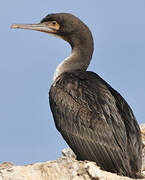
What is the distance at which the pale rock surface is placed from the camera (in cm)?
751

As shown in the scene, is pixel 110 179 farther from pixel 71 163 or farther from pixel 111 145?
pixel 111 145

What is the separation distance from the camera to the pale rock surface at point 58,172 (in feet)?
24.6

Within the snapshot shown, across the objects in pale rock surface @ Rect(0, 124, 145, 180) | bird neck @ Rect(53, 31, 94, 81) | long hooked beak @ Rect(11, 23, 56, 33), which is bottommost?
pale rock surface @ Rect(0, 124, 145, 180)

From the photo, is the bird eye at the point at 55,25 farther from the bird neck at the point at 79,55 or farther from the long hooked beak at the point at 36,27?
the bird neck at the point at 79,55

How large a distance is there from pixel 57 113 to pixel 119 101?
1264 mm

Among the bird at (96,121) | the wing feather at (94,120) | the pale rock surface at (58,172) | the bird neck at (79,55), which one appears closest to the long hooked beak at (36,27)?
the bird neck at (79,55)

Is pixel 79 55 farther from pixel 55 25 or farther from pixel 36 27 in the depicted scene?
pixel 36 27

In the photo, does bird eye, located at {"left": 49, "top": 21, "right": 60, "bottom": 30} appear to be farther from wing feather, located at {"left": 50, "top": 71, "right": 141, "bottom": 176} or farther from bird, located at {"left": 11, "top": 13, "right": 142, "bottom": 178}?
wing feather, located at {"left": 50, "top": 71, "right": 141, "bottom": 176}

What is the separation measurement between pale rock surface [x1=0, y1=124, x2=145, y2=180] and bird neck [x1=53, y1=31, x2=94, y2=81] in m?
3.79

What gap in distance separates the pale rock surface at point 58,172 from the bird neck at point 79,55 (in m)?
3.79

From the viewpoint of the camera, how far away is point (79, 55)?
11789 millimetres

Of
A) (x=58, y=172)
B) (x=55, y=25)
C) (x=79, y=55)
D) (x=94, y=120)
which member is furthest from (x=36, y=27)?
(x=58, y=172)

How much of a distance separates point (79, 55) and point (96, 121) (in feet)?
8.59

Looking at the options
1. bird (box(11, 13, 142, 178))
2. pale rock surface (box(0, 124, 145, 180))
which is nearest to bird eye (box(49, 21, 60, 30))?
bird (box(11, 13, 142, 178))
